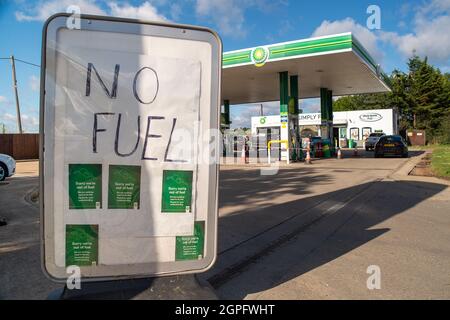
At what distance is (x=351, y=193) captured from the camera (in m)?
9.41

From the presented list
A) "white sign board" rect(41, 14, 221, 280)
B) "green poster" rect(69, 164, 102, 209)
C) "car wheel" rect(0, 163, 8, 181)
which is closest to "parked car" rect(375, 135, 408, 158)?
"car wheel" rect(0, 163, 8, 181)

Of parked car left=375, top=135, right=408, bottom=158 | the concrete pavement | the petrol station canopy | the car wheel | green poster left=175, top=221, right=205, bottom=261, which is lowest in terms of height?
the concrete pavement

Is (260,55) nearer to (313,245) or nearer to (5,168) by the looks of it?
(5,168)

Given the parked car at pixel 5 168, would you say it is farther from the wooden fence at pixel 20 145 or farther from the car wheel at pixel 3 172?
the wooden fence at pixel 20 145

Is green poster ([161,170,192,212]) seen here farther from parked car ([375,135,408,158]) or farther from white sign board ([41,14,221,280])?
parked car ([375,135,408,158])

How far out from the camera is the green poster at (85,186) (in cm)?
283

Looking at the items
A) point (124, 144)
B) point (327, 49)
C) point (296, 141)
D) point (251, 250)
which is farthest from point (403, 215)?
point (296, 141)

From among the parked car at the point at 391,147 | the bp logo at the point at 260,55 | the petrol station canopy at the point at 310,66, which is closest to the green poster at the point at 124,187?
the petrol station canopy at the point at 310,66

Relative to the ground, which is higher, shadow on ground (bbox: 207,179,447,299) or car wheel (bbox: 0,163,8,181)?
car wheel (bbox: 0,163,8,181)

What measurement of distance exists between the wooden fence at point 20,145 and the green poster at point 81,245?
1132 inches

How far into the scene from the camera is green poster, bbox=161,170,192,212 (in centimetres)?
305
